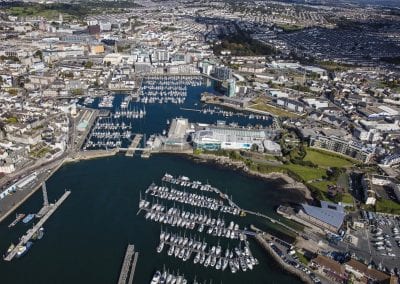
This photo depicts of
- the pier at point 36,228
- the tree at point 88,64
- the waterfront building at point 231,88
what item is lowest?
the pier at point 36,228

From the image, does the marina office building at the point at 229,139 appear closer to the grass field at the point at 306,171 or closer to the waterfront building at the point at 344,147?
the grass field at the point at 306,171

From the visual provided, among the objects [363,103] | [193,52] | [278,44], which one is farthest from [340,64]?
[193,52]

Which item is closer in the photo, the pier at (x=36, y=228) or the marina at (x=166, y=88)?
the pier at (x=36, y=228)

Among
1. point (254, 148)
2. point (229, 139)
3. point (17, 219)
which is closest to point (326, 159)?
point (254, 148)

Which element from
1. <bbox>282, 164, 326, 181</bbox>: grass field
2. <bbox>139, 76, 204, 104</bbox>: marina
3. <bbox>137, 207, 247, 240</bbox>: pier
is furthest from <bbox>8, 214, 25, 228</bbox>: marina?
<bbox>139, 76, 204, 104</bbox>: marina

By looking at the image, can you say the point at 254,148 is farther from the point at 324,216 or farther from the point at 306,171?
the point at 324,216

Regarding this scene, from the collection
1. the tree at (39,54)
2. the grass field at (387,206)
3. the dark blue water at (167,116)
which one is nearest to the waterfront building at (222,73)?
the dark blue water at (167,116)
